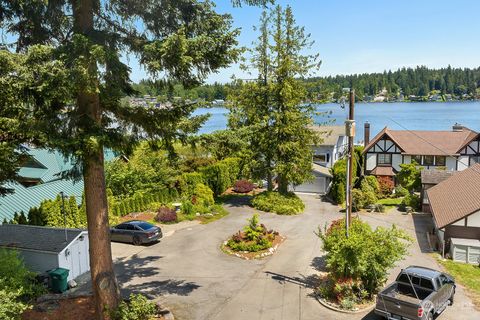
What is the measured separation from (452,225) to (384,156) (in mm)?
22219

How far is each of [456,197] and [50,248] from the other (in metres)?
24.1

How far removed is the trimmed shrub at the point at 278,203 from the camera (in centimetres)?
3403

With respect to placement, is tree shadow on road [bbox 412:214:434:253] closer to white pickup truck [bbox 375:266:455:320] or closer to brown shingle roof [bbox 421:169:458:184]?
brown shingle roof [bbox 421:169:458:184]

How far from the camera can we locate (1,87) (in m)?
10.8

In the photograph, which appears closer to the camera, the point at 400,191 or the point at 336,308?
the point at 336,308

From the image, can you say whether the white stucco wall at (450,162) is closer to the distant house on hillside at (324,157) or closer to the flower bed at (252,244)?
the distant house on hillside at (324,157)

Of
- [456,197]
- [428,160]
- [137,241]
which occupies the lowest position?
[137,241]

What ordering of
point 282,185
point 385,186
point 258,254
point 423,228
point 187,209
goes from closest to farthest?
point 258,254 → point 423,228 → point 187,209 → point 282,185 → point 385,186

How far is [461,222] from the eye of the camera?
23.8 metres

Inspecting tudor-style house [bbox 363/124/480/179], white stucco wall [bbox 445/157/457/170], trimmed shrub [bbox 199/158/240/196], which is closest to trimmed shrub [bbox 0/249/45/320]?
trimmed shrub [bbox 199/158/240/196]

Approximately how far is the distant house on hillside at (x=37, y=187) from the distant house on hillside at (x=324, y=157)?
21.6 m

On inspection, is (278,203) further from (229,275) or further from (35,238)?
→ (35,238)

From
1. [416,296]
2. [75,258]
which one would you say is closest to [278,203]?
[75,258]

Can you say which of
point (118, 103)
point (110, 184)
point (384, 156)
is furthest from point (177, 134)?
point (384, 156)
